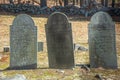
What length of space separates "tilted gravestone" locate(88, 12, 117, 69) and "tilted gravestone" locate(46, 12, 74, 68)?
2.43ft

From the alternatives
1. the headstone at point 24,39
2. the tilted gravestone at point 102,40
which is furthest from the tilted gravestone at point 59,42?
the tilted gravestone at point 102,40

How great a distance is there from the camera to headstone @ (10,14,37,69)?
35.9 ft

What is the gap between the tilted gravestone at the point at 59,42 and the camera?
1085cm

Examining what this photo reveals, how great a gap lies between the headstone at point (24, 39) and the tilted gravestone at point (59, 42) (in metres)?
0.52

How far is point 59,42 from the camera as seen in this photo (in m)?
11.0

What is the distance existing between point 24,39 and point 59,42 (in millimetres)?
1151

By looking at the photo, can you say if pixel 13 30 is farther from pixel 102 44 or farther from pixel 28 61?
pixel 102 44

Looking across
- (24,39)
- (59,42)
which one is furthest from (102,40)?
(24,39)

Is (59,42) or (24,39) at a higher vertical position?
(24,39)

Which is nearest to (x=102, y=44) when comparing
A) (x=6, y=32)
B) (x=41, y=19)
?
(x=6, y=32)

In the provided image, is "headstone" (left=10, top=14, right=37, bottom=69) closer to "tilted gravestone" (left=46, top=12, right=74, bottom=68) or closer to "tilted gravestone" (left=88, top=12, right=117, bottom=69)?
"tilted gravestone" (left=46, top=12, right=74, bottom=68)

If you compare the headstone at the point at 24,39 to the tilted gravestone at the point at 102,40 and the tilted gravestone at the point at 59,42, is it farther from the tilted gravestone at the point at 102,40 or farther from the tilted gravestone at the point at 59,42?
the tilted gravestone at the point at 102,40

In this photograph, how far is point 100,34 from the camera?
10930 millimetres

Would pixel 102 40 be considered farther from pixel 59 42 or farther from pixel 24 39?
pixel 24 39
